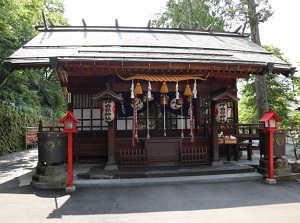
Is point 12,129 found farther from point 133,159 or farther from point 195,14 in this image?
point 195,14

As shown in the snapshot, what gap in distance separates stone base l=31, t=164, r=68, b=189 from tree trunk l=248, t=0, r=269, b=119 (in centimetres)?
1100

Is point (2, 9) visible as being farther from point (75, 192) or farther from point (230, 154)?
point (230, 154)

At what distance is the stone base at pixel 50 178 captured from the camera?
6633mm

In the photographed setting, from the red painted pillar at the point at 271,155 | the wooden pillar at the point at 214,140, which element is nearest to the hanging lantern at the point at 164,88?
the wooden pillar at the point at 214,140

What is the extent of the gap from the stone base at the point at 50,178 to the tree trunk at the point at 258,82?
433 inches

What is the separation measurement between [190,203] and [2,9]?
12538 mm

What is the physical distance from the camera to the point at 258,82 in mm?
13320

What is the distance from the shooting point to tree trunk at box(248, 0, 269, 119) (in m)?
13.1

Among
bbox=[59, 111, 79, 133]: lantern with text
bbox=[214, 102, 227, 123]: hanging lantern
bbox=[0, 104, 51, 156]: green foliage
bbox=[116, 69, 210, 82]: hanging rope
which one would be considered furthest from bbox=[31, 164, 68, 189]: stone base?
bbox=[0, 104, 51, 156]: green foliage

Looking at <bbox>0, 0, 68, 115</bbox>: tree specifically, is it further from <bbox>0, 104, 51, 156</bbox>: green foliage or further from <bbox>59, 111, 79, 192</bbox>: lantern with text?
<bbox>59, 111, 79, 192</bbox>: lantern with text

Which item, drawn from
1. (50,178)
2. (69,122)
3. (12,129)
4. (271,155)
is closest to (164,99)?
(69,122)

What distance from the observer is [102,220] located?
181 inches

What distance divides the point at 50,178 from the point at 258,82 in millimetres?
11909

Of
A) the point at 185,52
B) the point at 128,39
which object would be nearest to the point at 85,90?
the point at 128,39
